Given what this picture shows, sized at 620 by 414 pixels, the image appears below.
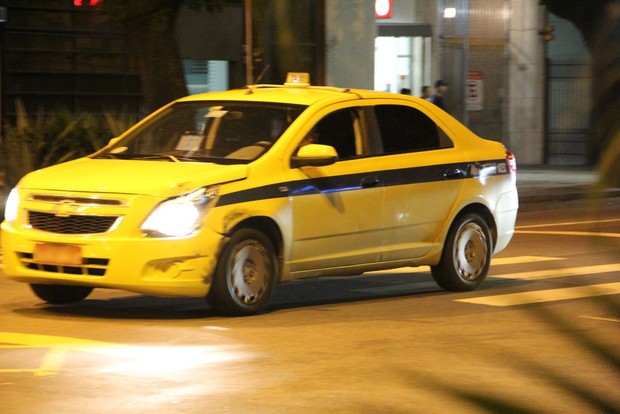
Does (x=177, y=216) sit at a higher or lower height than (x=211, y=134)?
lower

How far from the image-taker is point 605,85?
1.27 meters

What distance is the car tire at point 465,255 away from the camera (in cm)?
1059

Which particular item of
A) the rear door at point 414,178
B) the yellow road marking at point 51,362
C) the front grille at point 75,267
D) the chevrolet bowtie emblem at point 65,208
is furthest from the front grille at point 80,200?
the rear door at point 414,178

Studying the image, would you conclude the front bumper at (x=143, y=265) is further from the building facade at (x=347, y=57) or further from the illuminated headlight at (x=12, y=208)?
the building facade at (x=347, y=57)

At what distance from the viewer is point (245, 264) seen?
9047mm

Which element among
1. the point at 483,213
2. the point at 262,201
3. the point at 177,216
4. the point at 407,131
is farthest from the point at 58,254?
the point at 483,213

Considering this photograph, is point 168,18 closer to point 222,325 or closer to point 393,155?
point 393,155

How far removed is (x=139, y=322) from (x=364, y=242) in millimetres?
1954

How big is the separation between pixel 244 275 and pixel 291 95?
1734mm

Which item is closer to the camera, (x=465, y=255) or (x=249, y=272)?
(x=249, y=272)

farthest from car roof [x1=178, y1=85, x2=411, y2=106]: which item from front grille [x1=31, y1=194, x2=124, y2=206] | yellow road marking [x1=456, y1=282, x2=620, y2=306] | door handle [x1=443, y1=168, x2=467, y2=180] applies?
yellow road marking [x1=456, y1=282, x2=620, y2=306]

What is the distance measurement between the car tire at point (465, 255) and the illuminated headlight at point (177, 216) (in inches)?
103

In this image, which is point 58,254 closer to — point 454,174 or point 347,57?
point 454,174

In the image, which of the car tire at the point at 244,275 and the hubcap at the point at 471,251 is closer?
the car tire at the point at 244,275
